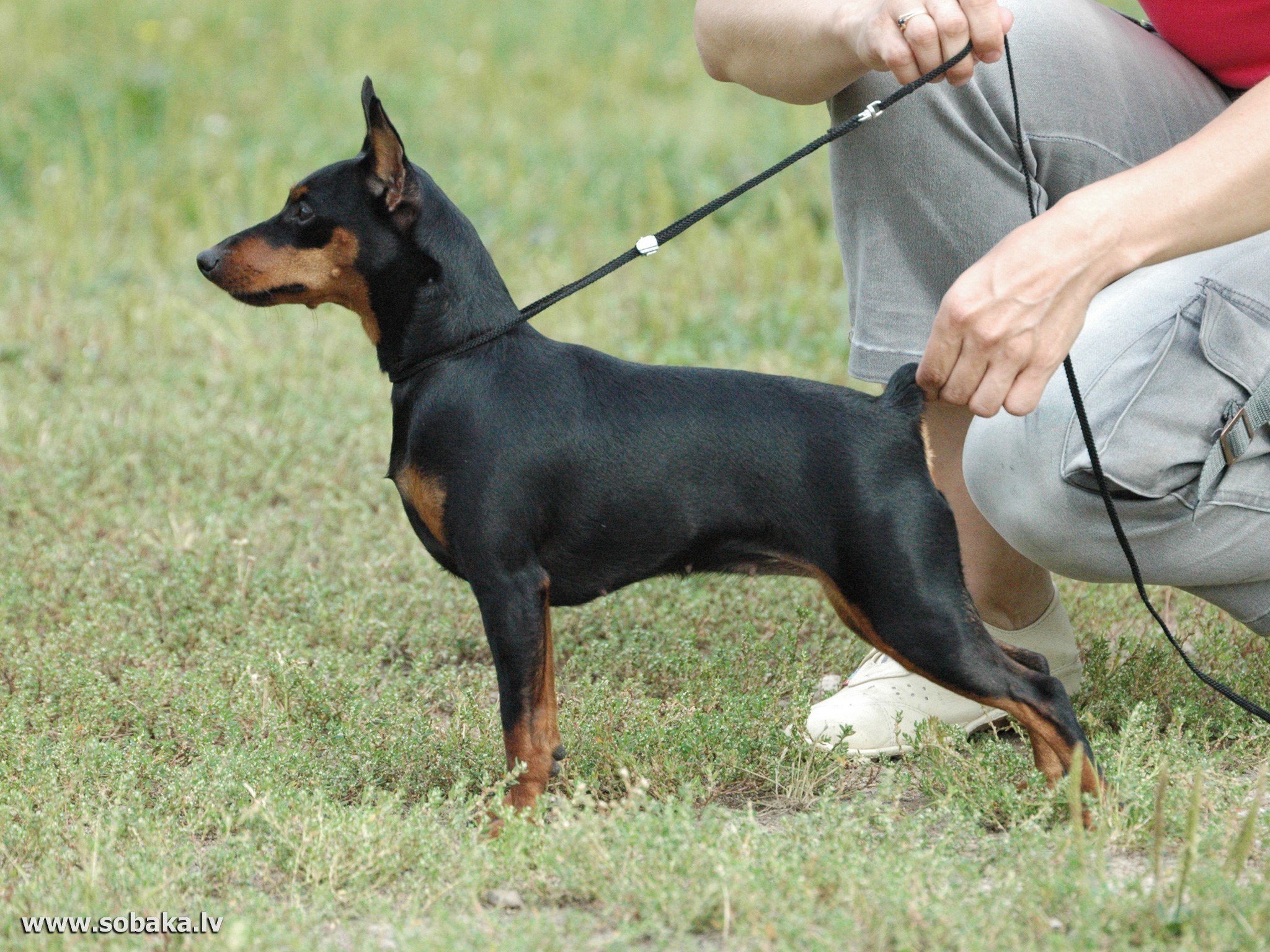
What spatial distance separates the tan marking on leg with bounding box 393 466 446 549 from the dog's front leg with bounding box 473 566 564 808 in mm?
129

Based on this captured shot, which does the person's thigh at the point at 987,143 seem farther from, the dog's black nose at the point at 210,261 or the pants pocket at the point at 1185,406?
the dog's black nose at the point at 210,261

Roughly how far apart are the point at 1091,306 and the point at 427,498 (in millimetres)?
1385

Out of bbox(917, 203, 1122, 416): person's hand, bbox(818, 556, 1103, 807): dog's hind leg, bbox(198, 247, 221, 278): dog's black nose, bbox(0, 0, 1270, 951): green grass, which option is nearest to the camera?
bbox(0, 0, 1270, 951): green grass

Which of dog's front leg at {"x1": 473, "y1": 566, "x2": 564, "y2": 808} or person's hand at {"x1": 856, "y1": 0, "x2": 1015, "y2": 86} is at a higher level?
person's hand at {"x1": 856, "y1": 0, "x2": 1015, "y2": 86}

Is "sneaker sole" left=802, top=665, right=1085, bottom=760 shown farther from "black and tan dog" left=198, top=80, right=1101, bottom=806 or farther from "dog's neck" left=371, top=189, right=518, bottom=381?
"dog's neck" left=371, top=189, right=518, bottom=381

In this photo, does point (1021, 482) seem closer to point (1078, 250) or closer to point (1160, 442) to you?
point (1160, 442)

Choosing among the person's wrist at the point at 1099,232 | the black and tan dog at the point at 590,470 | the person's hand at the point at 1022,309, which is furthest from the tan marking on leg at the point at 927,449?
the person's wrist at the point at 1099,232

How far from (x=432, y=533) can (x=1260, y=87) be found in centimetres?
162

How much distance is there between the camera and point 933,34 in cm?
230

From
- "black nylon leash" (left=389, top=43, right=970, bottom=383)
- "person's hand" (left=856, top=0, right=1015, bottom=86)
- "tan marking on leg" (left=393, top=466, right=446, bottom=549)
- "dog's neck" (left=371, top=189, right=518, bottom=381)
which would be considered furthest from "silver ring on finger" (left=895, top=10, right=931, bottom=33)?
"tan marking on leg" (left=393, top=466, right=446, bottom=549)

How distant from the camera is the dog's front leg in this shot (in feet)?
7.77

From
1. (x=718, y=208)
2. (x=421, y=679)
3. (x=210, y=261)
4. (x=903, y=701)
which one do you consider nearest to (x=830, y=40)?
(x=718, y=208)

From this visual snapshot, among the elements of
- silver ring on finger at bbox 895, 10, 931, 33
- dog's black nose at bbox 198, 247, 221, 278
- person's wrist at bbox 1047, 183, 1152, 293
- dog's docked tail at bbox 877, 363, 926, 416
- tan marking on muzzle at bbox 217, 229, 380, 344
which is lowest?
dog's docked tail at bbox 877, 363, 926, 416

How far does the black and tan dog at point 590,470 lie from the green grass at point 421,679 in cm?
25
